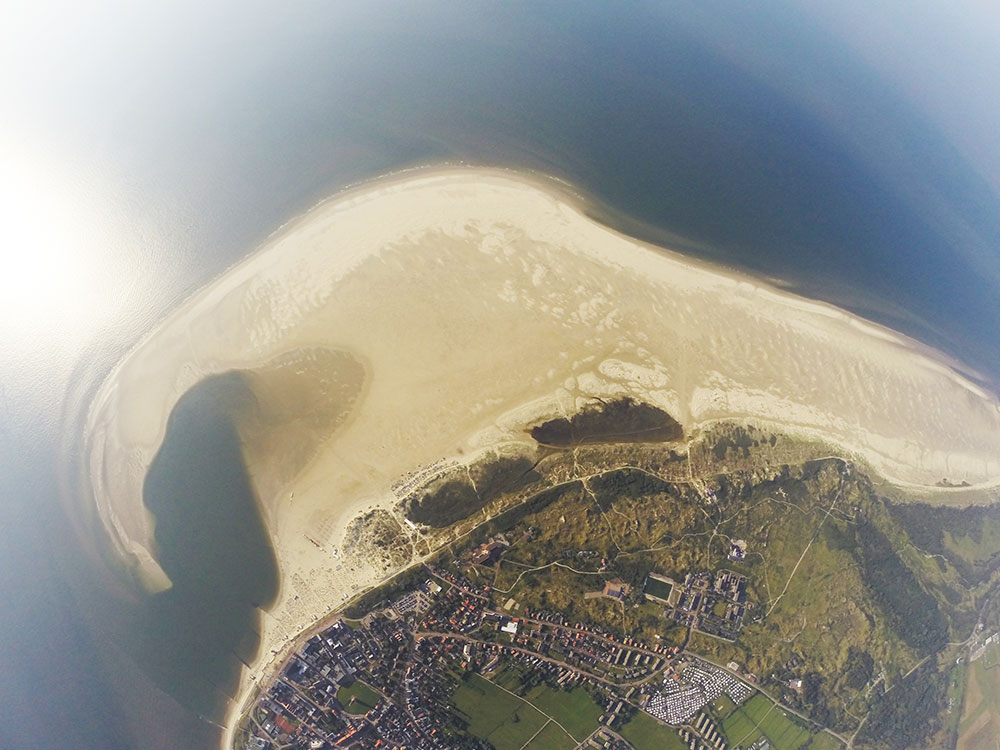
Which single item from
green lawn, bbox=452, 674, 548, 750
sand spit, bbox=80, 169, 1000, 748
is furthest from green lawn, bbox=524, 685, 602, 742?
sand spit, bbox=80, 169, 1000, 748

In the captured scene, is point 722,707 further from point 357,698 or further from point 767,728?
point 357,698

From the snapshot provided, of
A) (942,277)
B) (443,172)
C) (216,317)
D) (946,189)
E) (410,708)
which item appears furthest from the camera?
(946,189)

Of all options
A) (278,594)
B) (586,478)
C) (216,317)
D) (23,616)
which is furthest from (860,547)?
(23,616)

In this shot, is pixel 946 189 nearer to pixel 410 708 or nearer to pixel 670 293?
pixel 670 293

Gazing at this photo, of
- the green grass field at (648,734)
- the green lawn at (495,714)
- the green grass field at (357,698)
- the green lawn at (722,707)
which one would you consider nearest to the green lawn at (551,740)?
the green lawn at (495,714)

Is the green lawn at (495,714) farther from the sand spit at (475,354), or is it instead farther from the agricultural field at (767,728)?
the agricultural field at (767,728)

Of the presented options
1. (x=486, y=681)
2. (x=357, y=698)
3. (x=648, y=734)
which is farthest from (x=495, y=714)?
(x=648, y=734)

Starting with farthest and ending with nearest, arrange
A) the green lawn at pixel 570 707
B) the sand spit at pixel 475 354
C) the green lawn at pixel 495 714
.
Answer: the sand spit at pixel 475 354, the green lawn at pixel 570 707, the green lawn at pixel 495 714
